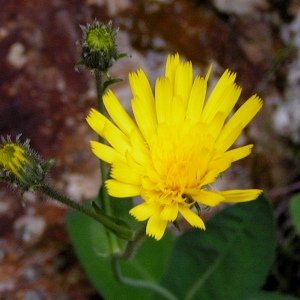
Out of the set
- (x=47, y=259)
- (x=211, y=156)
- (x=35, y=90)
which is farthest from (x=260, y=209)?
(x=35, y=90)

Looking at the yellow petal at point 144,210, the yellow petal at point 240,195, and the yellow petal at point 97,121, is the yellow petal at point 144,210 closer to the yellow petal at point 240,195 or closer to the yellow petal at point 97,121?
the yellow petal at point 240,195

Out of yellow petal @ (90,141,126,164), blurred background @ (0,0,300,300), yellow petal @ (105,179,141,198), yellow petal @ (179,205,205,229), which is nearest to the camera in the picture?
yellow petal @ (179,205,205,229)

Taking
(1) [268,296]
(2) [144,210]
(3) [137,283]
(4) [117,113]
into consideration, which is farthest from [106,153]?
(1) [268,296]

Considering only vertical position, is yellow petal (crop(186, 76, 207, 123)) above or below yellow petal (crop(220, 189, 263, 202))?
above

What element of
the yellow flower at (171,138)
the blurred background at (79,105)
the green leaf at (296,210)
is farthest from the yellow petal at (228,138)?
the blurred background at (79,105)

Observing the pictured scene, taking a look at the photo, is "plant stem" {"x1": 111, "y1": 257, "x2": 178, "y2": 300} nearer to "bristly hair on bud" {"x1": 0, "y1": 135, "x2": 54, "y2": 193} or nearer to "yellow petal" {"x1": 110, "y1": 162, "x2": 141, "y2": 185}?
"yellow petal" {"x1": 110, "y1": 162, "x2": 141, "y2": 185}

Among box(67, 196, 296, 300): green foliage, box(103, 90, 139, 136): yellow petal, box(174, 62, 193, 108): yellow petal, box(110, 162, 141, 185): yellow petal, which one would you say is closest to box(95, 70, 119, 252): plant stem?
box(103, 90, 139, 136): yellow petal
